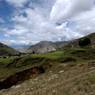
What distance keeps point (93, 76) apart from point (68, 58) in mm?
44654

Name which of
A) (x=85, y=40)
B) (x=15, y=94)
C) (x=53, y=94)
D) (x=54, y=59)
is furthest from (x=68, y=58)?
(x=85, y=40)

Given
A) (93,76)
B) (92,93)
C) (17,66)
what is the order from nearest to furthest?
(92,93)
(93,76)
(17,66)

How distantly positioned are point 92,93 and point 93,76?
5.06 metres

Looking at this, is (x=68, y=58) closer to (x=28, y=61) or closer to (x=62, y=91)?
(x=28, y=61)

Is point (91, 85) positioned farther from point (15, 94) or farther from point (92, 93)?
point (15, 94)

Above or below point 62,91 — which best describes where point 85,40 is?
above

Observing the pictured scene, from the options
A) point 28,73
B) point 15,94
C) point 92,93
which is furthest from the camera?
point 28,73

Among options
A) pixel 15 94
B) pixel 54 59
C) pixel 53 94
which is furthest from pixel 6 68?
pixel 53 94

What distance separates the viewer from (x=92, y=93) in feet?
75.9

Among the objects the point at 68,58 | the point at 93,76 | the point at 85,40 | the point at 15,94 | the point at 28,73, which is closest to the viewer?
the point at 93,76

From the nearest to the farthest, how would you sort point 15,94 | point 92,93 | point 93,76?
1. point 92,93
2. point 93,76
3. point 15,94

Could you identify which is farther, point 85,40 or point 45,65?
point 85,40

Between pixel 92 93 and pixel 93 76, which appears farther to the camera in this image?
pixel 93 76

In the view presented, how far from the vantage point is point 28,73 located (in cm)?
6153
